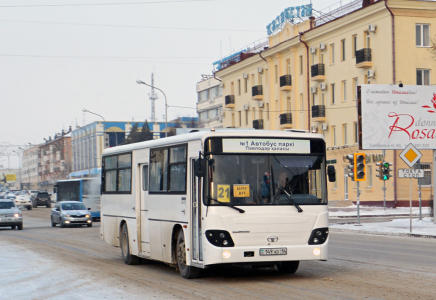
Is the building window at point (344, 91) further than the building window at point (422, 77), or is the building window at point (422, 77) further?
the building window at point (344, 91)

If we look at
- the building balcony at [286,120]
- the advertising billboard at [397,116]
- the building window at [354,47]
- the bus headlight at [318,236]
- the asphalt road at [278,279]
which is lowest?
the asphalt road at [278,279]

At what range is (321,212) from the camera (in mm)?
12664

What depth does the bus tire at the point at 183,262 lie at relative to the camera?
12.9 m

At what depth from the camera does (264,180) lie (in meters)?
12.5

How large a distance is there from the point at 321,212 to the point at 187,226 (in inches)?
93.9

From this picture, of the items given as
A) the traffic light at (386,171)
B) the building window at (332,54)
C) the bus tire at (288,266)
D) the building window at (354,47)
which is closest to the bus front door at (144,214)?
the bus tire at (288,266)

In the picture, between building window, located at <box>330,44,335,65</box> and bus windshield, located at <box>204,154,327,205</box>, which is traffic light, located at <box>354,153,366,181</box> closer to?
bus windshield, located at <box>204,154,327,205</box>

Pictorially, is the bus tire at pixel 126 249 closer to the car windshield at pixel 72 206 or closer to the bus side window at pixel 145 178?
the bus side window at pixel 145 178

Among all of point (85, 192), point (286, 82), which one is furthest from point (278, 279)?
point (286, 82)

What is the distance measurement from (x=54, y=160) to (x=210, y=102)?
94.9 m

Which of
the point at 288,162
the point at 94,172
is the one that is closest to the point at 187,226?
the point at 288,162

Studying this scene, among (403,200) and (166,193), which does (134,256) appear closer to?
(166,193)

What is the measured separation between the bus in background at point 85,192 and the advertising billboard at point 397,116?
68.1 feet

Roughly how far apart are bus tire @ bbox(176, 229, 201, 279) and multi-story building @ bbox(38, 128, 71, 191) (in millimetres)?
143107
